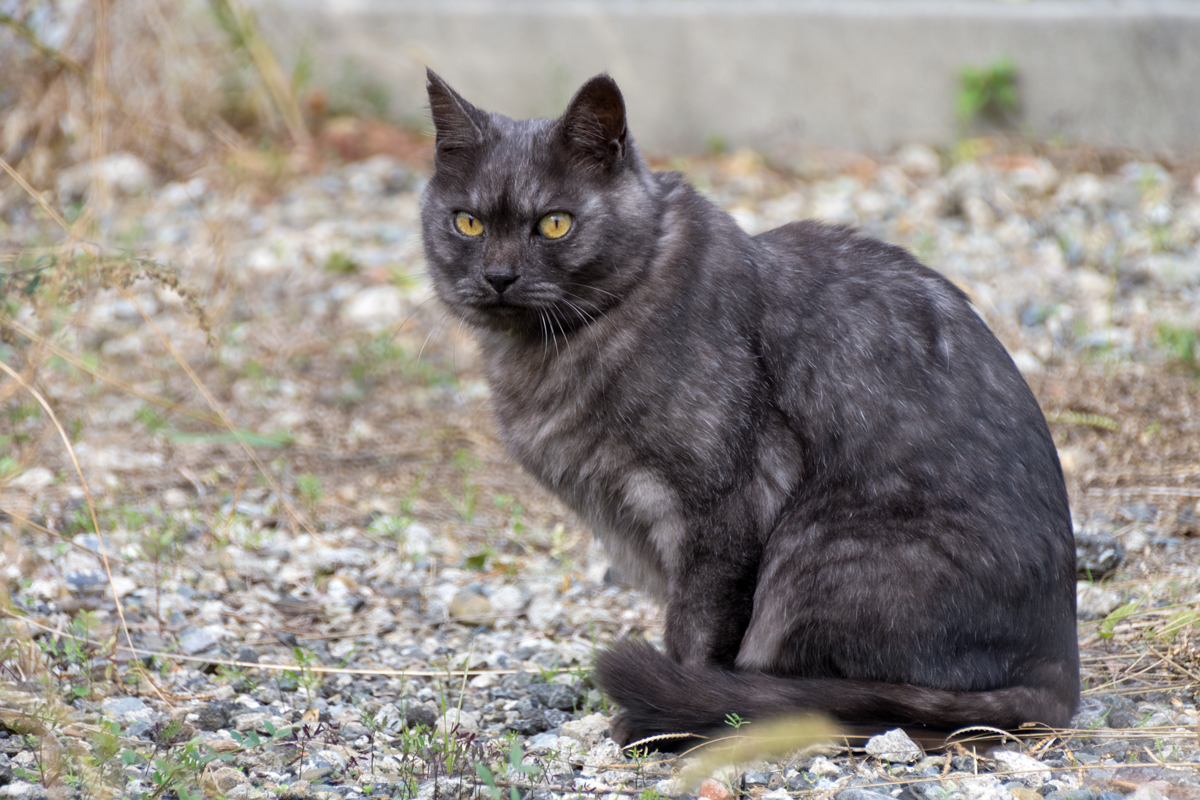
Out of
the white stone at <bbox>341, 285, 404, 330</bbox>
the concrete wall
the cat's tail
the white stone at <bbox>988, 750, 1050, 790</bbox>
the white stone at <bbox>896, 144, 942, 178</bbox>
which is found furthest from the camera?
the white stone at <bbox>896, 144, 942, 178</bbox>

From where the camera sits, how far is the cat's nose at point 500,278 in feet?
7.96

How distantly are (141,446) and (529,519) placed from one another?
1475 mm

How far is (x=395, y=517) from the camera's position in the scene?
367 centimetres

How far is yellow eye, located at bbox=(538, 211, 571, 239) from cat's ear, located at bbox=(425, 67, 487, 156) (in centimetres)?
28

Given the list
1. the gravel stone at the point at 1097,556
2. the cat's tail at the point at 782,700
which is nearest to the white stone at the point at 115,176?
the cat's tail at the point at 782,700

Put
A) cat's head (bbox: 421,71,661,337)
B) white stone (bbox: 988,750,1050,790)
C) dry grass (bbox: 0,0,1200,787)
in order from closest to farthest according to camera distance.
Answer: white stone (bbox: 988,750,1050,790)
cat's head (bbox: 421,71,661,337)
dry grass (bbox: 0,0,1200,787)

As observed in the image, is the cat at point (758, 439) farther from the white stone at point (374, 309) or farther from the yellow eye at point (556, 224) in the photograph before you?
the white stone at point (374, 309)

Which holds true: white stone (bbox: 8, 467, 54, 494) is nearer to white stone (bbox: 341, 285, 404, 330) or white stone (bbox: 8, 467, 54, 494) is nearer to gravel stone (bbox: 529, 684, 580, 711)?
white stone (bbox: 341, 285, 404, 330)

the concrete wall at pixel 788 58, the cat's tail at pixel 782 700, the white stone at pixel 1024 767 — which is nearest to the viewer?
the white stone at pixel 1024 767

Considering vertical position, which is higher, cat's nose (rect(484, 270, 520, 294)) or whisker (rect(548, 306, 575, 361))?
cat's nose (rect(484, 270, 520, 294))

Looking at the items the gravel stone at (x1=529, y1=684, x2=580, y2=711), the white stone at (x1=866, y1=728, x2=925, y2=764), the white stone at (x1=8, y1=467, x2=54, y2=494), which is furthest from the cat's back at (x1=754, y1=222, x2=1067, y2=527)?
the white stone at (x1=8, y1=467, x2=54, y2=494)

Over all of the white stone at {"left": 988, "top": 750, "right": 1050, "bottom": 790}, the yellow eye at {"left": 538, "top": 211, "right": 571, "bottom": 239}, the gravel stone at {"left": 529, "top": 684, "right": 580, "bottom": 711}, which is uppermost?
the yellow eye at {"left": 538, "top": 211, "right": 571, "bottom": 239}

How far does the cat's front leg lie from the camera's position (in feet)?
7.93

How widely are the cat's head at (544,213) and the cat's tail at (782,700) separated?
82cm
